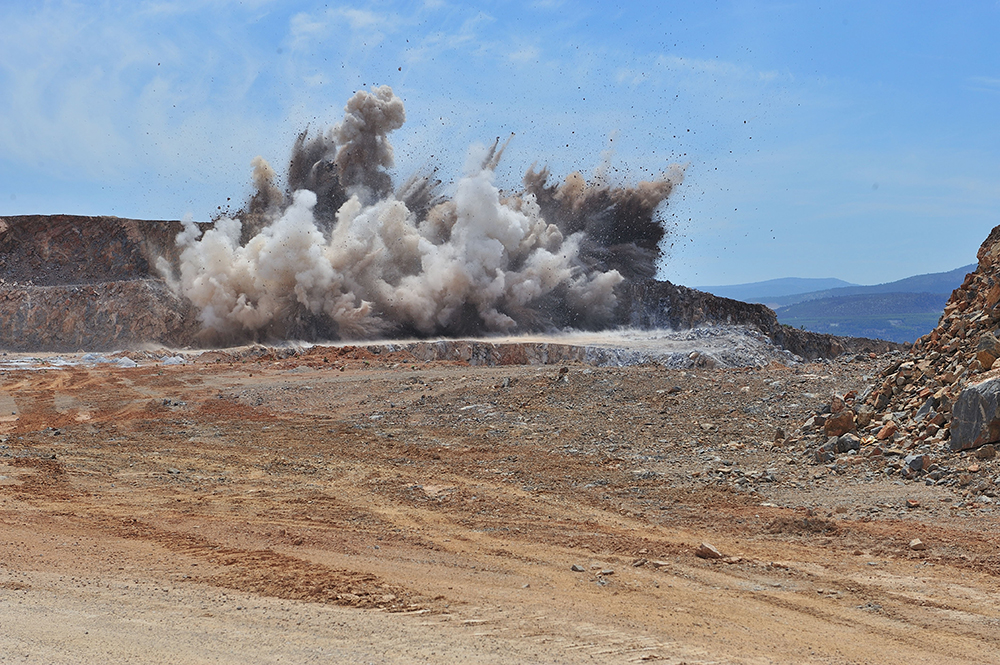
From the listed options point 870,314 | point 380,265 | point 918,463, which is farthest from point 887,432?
point 870,314

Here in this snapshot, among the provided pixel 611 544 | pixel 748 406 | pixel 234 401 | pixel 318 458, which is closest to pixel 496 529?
pixel 611 544

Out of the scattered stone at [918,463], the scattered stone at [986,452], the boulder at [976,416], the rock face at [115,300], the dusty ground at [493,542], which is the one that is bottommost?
the dusty ground at [493,542]

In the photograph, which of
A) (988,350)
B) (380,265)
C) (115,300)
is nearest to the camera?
(988,350)

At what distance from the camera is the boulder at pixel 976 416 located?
9.48 metres

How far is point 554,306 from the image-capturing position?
156 feet

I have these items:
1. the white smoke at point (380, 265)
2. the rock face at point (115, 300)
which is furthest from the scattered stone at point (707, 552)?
the rock face at point (115, 300)

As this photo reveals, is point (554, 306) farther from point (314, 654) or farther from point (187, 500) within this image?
point (314, 654)

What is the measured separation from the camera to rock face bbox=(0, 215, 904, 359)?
40.3m

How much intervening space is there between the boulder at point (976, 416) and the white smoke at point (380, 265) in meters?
33.2

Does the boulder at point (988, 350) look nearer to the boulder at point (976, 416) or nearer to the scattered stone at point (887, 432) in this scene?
the boulder at point (976, 416)

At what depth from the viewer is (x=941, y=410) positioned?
1050cm

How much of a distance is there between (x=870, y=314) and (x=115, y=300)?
150 meters

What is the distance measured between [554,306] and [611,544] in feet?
131

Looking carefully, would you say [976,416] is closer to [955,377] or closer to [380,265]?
[955,377]
